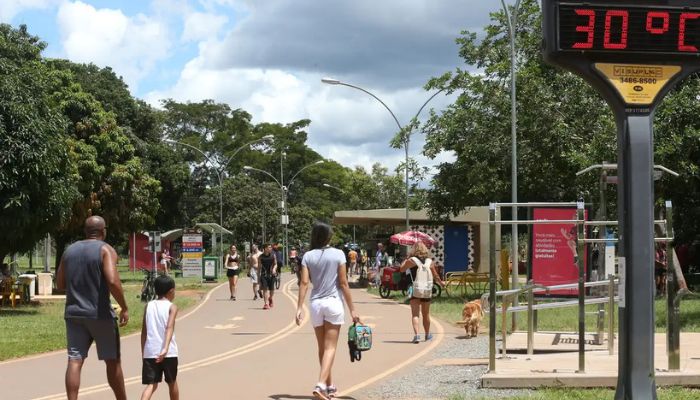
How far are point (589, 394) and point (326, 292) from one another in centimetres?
287

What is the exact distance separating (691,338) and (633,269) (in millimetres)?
6963

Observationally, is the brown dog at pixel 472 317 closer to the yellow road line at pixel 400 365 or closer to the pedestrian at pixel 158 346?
the yellow road line at pixel 400 365

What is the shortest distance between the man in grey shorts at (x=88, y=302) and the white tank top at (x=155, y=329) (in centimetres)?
25

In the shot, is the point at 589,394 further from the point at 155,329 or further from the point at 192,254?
the point at 192,254

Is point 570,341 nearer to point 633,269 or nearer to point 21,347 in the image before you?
point 633,269

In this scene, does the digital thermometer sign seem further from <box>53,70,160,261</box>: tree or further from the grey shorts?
<box>53,70,160,261</box>: tree

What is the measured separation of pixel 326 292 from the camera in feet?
33.0

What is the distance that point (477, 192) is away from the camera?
29.8 m

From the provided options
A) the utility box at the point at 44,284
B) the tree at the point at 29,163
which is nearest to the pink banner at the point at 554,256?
the tree at the point at 29,163

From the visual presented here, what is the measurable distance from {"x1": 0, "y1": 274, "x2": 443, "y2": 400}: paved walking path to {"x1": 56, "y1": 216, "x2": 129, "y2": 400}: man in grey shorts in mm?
2023

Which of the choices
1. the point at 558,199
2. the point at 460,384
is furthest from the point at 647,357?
the point at 558,199

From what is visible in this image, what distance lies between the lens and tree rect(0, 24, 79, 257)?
2423cm

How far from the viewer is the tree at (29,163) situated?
79.5 feet

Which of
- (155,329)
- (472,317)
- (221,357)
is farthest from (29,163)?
(155,329)
